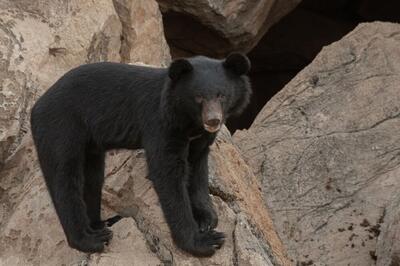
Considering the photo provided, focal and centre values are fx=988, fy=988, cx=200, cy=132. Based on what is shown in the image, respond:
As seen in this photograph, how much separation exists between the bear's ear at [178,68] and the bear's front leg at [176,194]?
0.51m

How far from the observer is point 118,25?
430 inches

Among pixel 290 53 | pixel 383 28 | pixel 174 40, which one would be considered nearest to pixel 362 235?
pixel 383 28

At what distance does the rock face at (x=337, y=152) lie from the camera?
33.9 feet

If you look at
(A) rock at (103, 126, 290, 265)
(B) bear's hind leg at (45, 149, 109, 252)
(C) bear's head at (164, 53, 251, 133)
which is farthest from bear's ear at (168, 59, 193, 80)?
(A) rock at (103, 126, 290, 265)

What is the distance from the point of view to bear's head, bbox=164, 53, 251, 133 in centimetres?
721

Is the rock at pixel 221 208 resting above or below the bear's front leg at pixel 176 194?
below

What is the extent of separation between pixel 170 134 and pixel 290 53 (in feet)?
32.2

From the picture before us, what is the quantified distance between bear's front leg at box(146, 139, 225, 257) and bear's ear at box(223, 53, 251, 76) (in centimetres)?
71

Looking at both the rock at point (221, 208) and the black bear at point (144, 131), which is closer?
the black bear at point (144, 131)

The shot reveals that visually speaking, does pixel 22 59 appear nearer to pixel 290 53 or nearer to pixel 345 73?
pixel 345 73

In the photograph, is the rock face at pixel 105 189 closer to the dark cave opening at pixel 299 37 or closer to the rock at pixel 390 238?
the rock at pixel 390 238

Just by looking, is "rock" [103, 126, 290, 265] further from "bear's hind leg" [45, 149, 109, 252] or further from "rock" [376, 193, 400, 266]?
"rock" [376, 193, 400, 266]

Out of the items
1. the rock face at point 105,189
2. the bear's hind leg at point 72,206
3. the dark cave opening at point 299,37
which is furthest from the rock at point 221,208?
the dark cave opening at point 299,37

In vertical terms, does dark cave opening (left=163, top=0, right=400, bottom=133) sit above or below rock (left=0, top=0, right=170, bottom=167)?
below
